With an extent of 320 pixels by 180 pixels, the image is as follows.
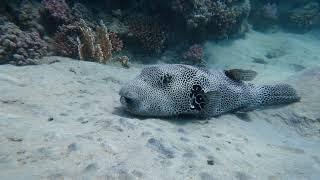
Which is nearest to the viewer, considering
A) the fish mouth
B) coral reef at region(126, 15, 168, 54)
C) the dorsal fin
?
the fish mouth

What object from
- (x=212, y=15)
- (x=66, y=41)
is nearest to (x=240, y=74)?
(x=66, y=41)

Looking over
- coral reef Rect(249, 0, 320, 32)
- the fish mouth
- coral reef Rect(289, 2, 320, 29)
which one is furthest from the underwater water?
coral reef Rect(289, 2, 320, 29)

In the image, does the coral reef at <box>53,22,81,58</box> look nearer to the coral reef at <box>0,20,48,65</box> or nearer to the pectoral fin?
the coral reef at <box>0,20,48,65</box>

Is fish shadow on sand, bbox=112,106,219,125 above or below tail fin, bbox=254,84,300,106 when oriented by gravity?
below

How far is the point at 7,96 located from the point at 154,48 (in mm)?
4957

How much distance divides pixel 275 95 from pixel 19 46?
5.24 m

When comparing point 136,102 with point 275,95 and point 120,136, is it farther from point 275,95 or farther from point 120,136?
point 275,95

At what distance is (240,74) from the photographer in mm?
4957

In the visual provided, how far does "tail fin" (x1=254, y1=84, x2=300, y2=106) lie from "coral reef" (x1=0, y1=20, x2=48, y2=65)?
4.47 metres

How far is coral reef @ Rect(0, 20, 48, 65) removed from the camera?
630 centimetres

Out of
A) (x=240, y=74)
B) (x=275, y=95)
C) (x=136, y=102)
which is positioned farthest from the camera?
(x=275, y=95)

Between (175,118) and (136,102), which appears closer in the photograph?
(136,102)

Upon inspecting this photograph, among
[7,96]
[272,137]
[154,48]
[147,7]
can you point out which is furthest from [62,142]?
[147,7]

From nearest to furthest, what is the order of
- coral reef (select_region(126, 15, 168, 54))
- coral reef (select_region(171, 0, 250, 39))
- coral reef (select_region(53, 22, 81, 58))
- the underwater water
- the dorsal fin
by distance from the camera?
the underwater water < the dorsal fin < coral reef (select_region(53, 22, 81, 58)) < coral reef (select_region(126, 15, 168, 54)) < coral reef (select_region(171, 0, 250, 39))
